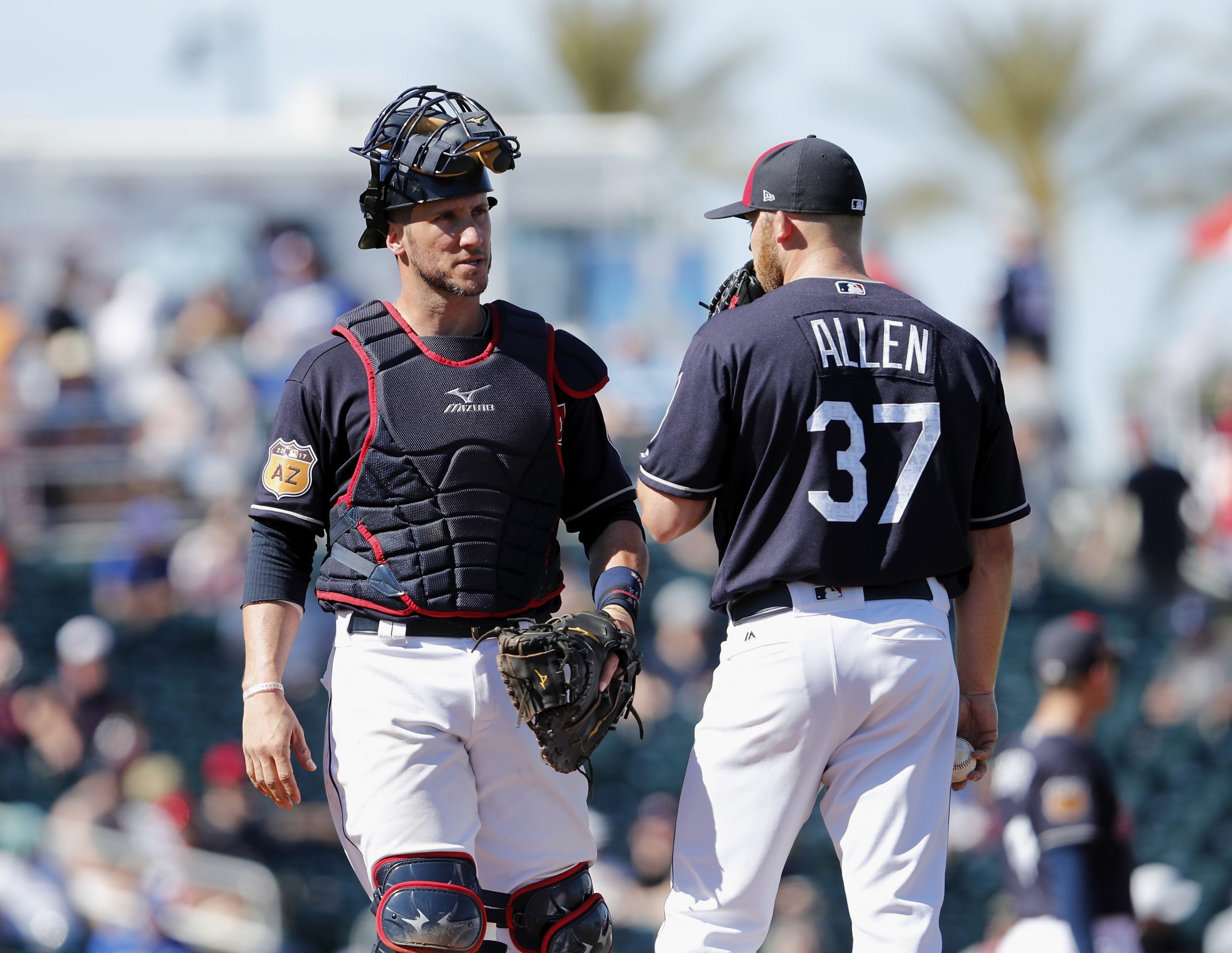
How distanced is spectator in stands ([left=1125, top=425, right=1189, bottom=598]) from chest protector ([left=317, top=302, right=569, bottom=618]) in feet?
31.4

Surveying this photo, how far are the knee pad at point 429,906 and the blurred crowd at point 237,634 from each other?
6.06 meters

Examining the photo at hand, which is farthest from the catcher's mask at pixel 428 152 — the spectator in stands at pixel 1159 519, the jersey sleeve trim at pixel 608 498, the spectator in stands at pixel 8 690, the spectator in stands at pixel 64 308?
the spectator in stands at pixel 64 308

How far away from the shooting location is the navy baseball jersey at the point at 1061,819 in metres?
5.63

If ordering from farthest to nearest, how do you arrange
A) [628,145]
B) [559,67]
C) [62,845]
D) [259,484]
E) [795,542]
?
[559,67] < [628,145] < [62,845] < [259,484] < [795,542]

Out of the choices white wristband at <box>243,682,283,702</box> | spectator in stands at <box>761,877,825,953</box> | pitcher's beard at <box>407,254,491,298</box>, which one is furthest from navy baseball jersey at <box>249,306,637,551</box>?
spectator in stands at <box>761,877,825,953</box>

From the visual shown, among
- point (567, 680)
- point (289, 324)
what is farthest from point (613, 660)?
point (289, 324)

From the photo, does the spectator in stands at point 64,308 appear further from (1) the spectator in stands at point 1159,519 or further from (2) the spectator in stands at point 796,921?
(1) the spectator in stands at point 1159,519

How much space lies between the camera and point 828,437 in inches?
143

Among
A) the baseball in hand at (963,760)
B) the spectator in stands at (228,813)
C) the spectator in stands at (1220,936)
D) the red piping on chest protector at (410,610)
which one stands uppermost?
the red piping on chest protector at (410,610)

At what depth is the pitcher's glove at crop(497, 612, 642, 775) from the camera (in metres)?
3.57

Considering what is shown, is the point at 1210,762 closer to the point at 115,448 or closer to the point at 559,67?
the point at 115,448

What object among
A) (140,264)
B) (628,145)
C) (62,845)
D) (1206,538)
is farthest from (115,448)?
(1206,538)

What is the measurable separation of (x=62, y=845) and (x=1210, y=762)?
8.35m

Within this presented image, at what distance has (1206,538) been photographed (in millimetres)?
13258
